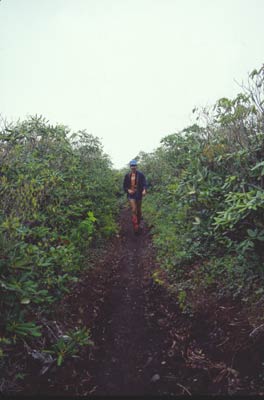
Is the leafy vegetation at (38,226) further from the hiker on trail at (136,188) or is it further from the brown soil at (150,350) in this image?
the hiker on trail at (136,188)

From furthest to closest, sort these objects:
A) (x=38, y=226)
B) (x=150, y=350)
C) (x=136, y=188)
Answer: (x=136, y=188)
(x=38, y=226)
(x=150, y=350)

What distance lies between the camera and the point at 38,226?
4363mm

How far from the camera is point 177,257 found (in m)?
5.40

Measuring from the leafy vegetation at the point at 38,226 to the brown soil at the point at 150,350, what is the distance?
0.78 ft

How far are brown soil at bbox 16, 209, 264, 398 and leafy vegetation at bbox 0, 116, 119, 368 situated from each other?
24cm

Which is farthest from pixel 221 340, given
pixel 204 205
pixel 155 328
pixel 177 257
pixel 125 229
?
pixel 125 229

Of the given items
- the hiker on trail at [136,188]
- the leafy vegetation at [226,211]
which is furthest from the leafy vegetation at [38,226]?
the leafy vegetation at [226,211]

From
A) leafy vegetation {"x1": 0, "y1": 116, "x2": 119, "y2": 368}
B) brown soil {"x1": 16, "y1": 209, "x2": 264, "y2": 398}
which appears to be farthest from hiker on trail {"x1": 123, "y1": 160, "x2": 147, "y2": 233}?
brown soil {"x1": 16, "y1": 209, "x2": 264, "y2": 398}

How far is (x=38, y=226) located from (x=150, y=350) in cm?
229

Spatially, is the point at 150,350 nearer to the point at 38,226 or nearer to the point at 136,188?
the point at 38,226

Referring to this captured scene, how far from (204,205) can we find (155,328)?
189 cm

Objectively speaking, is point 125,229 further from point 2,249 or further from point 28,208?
point 2,249

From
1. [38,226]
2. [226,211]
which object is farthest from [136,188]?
[226,211]

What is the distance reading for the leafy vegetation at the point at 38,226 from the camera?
2.74 m
